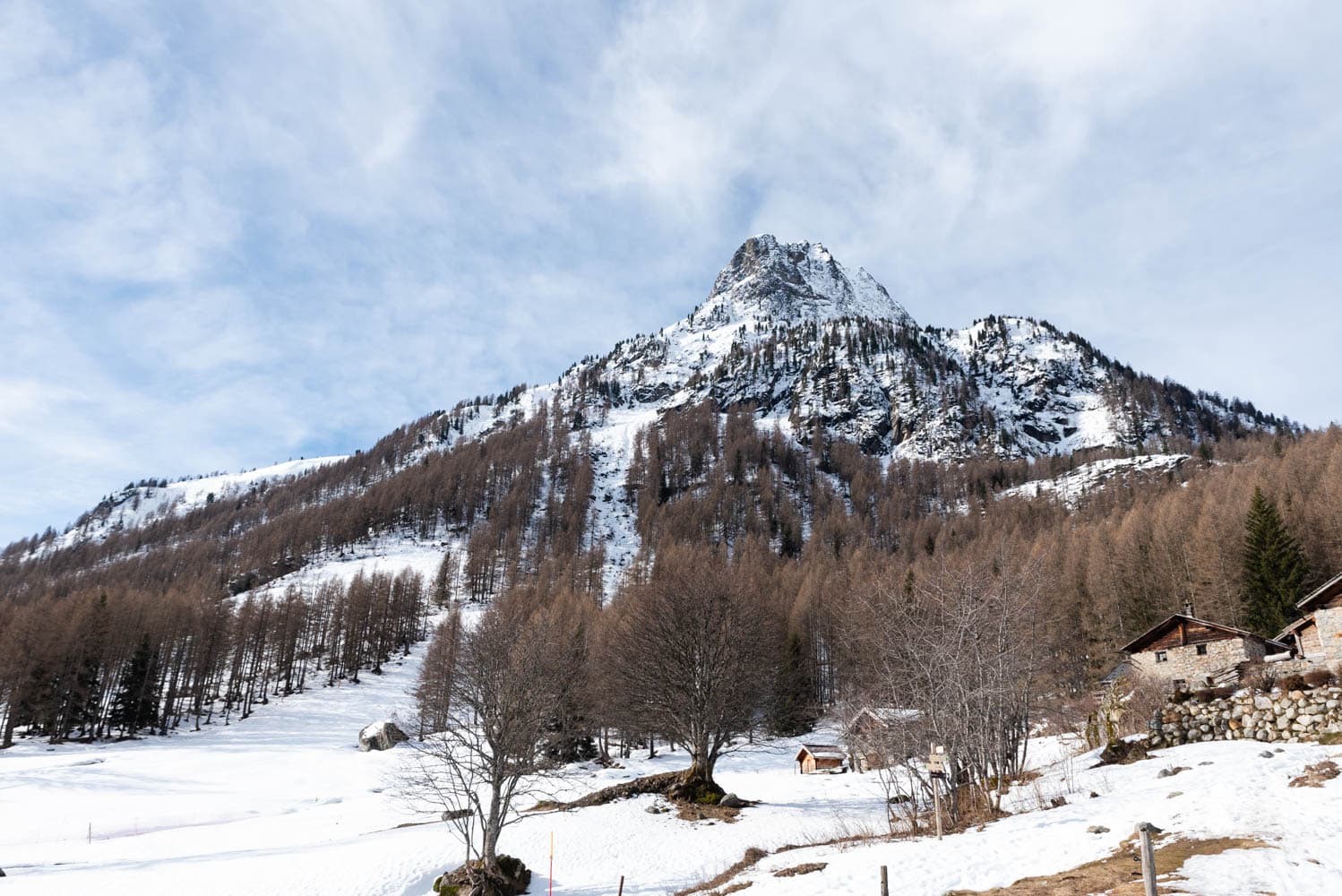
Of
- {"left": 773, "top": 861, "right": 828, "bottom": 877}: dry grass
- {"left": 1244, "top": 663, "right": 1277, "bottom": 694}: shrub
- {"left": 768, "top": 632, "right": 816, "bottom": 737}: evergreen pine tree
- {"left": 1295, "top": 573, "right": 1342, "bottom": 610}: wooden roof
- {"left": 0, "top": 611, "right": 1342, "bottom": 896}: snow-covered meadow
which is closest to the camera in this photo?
{"left": 0, "top": 611, "right": 1342, "bottom": 896}: snow-covered meadow

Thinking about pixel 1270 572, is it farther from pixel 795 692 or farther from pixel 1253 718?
pixel 795 692

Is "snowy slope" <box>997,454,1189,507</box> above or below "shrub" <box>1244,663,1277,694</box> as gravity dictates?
above

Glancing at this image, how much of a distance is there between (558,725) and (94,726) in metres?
50.0

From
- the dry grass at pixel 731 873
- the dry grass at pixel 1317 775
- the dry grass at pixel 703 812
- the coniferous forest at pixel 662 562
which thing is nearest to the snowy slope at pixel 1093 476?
the coniferous forest at pixel 662 562

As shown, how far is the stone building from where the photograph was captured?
35.1 metres

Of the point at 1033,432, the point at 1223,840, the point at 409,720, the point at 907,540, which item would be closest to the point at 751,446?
the point at 907,540

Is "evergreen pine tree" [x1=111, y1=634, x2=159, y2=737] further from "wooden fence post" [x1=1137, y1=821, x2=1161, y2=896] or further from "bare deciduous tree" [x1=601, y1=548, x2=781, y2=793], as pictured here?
"wooden fence post" [x1=1137, y1=821, x2=1161, y2=896]

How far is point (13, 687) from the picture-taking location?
184 ft

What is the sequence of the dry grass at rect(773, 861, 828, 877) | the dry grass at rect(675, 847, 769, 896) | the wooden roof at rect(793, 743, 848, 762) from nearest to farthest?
the dry grass at rect(773, 861, 828, 877), the dry grass at rect(675, 847, 769, 896), the wooden roof at rect(793, 743, 848, 762)

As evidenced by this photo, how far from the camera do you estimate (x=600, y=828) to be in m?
26.3

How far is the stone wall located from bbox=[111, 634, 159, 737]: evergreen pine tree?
80.3m

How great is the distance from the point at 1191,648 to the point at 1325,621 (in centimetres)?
952

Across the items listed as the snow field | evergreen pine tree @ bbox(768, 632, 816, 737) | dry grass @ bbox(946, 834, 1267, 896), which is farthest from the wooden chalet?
evergreen pine tree @ bbox(768, 632, 816, 737)

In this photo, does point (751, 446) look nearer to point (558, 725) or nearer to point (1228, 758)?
point (558, 725)
